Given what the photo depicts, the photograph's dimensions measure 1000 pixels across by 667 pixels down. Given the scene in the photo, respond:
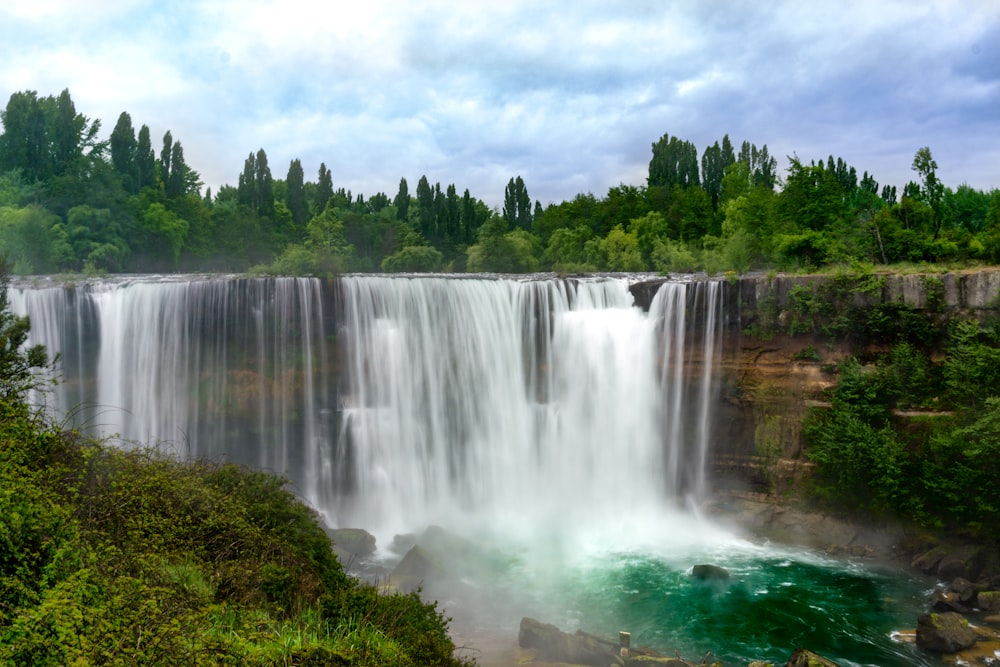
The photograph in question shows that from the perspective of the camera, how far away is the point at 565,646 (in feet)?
44.9

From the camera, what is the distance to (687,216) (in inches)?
2019

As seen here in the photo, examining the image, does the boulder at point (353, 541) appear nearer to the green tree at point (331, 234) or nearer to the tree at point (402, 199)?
the green tree at point (331, 234)

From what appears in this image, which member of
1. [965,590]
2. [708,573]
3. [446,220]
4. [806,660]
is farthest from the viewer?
[446,220]

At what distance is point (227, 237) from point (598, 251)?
29.2 metres

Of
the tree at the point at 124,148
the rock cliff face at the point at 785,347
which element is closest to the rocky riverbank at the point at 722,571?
the rock cliff face at the point at 785,347

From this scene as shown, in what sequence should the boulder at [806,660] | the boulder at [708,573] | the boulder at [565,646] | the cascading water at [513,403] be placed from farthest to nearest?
the cascading water at [513,403] < the boulder at [708,573] < the boulder at [565,646] < the boulder at [806,660]

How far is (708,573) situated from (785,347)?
828 cm

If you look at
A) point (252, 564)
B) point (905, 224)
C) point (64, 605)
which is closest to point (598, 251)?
point (905, 224)

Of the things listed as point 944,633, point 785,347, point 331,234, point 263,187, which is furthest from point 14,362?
point 263,187

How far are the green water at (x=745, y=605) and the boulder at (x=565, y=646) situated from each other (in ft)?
5.09

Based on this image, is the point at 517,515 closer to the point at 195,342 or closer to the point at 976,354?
the point at 195,342

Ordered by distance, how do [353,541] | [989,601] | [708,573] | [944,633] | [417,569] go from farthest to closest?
[353,541] < [708,573] < [417,569] < [989,601] < [944,633]

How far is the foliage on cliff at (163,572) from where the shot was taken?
581 centimetres

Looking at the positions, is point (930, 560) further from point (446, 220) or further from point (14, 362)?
point (446, 220)
